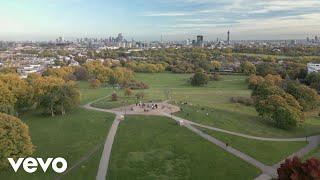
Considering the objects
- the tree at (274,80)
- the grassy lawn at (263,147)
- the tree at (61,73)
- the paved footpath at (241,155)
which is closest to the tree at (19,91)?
the paved footpath at (241,155)

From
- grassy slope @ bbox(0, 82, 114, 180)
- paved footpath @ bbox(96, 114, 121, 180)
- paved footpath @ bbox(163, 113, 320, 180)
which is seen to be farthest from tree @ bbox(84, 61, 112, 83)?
paved footpath @ bbox(163, 113, 320, 180)

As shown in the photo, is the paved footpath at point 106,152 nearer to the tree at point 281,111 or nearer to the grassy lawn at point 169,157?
the grassy lawn at point 169,157

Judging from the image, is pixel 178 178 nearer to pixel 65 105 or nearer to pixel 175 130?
pixel 175 130

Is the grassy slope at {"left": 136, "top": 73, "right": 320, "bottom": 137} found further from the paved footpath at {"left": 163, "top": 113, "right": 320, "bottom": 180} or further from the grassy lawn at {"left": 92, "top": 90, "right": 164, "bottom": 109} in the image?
the grassy lawn at {"left": 92, "top": 90, "right": 164, "bottom": 109}

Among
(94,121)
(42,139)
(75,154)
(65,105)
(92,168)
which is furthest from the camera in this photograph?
(65,105)

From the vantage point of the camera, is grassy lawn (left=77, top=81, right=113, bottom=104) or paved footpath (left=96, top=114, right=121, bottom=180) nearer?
paved footpath (left=96, top=114, right=121, bottom=180)

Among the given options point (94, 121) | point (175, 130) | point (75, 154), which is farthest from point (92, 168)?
point (94, 121)

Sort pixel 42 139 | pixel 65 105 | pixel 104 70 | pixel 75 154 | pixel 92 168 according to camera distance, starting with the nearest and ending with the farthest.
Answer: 1. pixel 92 168
2. pixel 75 154
3. pixel 42 139
4. pixel 65 105
5. pixel 104 70

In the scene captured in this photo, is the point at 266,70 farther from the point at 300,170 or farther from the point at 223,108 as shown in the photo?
the point at 300,170
